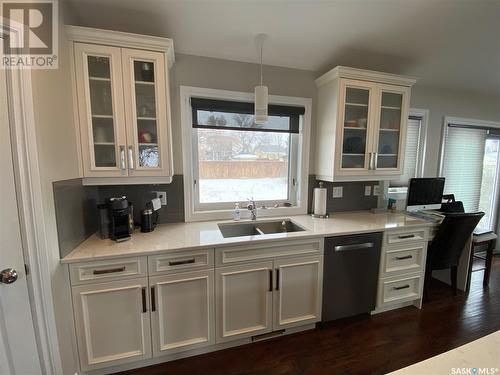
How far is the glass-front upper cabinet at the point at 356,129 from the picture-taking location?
2.13 metres

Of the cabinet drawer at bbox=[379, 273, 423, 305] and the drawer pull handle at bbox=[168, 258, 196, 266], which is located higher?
the drawer pull handle at bbox=[168, 258, 196, 266]

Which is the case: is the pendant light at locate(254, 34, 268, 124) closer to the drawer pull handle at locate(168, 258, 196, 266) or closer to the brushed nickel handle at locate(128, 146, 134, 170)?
the brushed nickel handle at locate(128, 146, 134, 170)

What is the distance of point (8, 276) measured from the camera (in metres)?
1.04

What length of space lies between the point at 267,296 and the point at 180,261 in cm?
73

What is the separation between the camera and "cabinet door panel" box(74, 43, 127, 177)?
1.50 m

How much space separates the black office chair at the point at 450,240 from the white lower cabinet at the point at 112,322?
265cm

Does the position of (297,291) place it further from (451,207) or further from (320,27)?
(451,207)

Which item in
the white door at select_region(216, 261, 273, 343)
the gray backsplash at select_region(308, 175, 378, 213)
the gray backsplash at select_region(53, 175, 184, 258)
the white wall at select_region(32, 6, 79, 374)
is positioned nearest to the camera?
the white wall at select_region(32, 6, 79, 374)

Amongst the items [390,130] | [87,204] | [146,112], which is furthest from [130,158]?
[390,130]

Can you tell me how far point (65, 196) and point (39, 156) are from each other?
318 millimetres

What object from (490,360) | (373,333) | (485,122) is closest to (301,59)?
(490,360)

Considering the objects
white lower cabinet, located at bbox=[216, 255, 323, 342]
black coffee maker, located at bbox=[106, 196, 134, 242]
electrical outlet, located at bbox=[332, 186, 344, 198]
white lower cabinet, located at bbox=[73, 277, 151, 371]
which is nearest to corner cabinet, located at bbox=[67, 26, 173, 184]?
black coffee maker, located at bbox=[106, 196, 134, 242]

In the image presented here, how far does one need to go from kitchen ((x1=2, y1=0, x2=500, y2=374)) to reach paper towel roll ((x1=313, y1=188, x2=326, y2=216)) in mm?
11

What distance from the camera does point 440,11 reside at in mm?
1710
